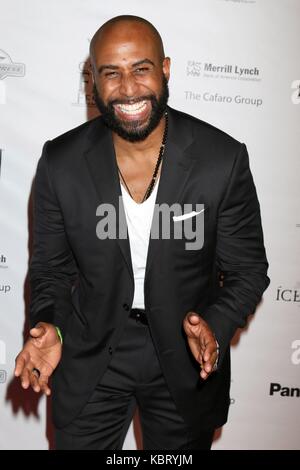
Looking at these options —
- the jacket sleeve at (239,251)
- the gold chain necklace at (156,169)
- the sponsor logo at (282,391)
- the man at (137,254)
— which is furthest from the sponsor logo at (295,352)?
the gold chain necklace at (156,169)

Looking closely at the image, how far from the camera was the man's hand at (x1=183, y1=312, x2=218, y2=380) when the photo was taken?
149cm

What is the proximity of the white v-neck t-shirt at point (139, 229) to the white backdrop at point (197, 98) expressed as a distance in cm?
96

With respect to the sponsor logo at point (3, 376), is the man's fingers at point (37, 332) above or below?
above

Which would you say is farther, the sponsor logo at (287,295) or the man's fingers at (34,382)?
the sponsor logo at (287,295)

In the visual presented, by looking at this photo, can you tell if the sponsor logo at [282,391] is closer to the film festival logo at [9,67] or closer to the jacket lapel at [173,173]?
the jacket lapel at [173,173]

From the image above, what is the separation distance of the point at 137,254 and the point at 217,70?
3.94 ft

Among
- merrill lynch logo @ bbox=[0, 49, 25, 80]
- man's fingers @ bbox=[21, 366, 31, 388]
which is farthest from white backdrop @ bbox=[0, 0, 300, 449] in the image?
man's fingers @ bbox=[21, 366, 31, 388]

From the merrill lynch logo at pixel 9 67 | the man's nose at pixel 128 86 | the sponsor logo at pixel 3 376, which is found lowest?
the sponsor logo at pixel 3 376

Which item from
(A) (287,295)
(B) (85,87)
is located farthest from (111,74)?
(A) (287,295)

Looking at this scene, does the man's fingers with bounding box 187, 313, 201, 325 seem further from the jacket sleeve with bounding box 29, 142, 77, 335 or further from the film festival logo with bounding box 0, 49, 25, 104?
the film festival logo with bounding box 0, 49, 25, 104

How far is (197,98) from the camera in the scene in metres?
2.57

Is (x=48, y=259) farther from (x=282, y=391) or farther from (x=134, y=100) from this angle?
(x=282, y=391)

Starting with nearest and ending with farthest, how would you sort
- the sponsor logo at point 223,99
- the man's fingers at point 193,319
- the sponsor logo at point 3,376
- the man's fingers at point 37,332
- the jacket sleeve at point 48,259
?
the man's fingers at point 193,319
the man's fingers at point 37,332
the jacket sleeve at point 48,259
the sponsor logo at point 223,99
the sponsor logo at point 3,376

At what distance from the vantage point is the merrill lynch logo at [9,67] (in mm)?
2482
